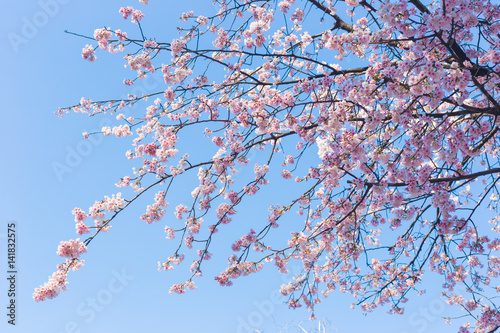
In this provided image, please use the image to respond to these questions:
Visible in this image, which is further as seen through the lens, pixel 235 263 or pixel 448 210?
pixel 235 263

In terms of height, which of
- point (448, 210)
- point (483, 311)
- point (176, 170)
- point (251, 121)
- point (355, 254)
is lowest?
point (483, 311)

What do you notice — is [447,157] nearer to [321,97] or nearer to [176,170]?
[321,97]

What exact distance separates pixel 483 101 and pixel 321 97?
2.04 metres

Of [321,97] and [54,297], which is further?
[321,97]

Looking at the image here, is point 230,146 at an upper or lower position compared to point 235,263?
upper

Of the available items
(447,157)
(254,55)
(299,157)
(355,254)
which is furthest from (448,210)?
(254,55)

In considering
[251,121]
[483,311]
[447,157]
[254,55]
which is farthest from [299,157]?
[483,311]

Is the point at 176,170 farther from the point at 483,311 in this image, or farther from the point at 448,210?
the point at 483,311

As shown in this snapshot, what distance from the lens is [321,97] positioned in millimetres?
5043

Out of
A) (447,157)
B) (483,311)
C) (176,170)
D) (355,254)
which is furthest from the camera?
(483,311)

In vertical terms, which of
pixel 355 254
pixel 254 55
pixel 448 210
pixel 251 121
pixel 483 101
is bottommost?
pixel 448 210

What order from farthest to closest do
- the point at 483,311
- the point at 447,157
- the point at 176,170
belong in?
the point at 483,311
the point at 176,170
the point at 447,157

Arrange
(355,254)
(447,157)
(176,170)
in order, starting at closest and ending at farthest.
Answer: (447,157) → (176,170) → (355,254)

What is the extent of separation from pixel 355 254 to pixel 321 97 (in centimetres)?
224
